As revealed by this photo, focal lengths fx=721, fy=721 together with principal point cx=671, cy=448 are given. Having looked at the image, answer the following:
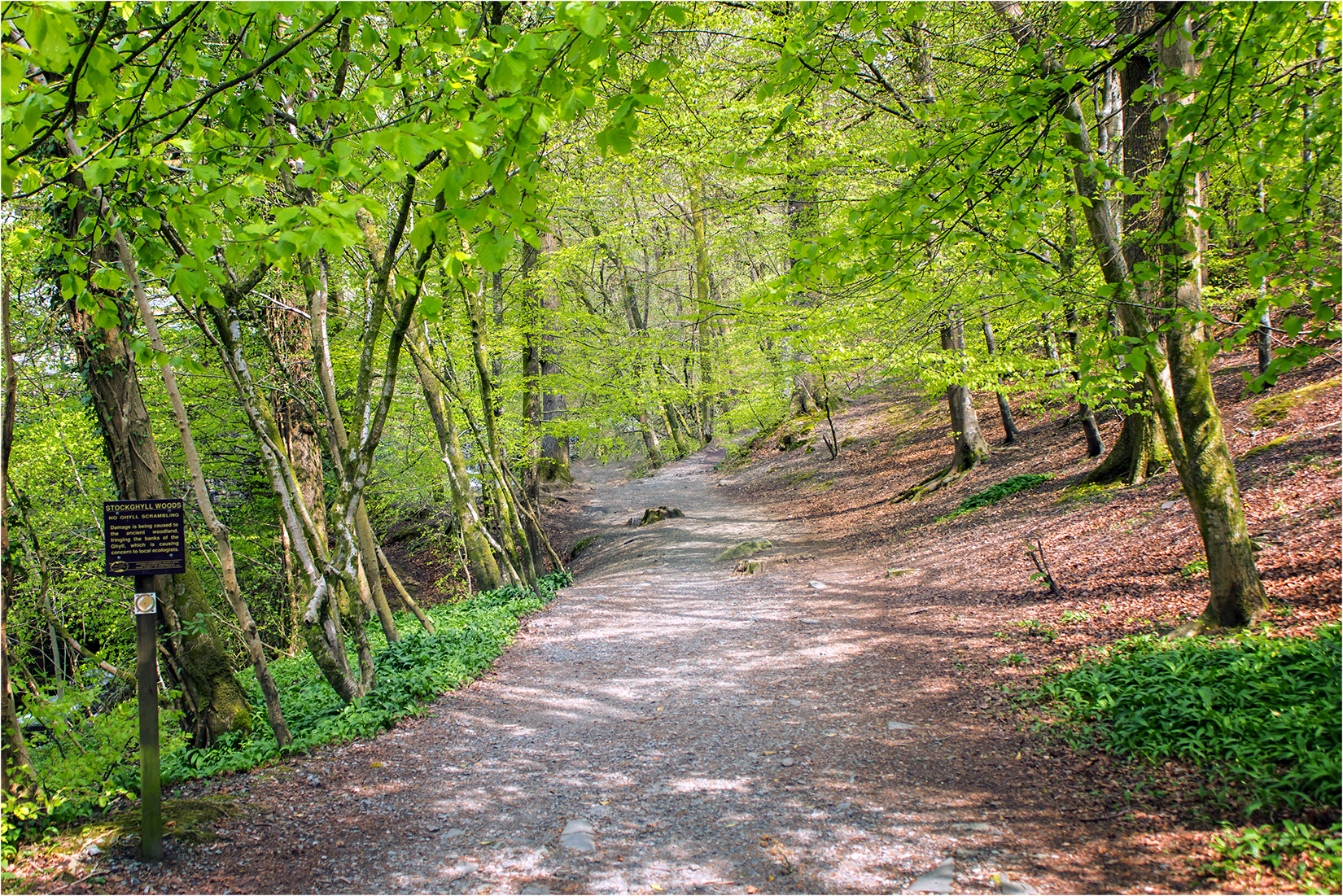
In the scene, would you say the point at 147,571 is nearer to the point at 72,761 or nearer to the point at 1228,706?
the point at 72,761

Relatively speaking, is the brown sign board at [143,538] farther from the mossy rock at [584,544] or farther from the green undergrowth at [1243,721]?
the mossy rock at [584,544]

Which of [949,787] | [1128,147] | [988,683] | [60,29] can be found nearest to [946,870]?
[949,787]

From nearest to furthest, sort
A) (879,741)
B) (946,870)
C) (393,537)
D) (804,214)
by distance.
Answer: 1. (946,870)
2. (879,741)
3. (804,214)
4. (393,537)

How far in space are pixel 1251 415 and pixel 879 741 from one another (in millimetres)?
7902

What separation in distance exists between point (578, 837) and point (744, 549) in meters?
8.07

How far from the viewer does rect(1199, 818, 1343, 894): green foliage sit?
2.74 metres

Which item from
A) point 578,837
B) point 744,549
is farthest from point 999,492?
point 578,837

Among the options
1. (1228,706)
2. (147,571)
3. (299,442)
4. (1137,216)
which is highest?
(1137,216)

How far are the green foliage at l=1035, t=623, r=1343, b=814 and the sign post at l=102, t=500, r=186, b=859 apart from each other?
16.5 feet

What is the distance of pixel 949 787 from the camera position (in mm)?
4039

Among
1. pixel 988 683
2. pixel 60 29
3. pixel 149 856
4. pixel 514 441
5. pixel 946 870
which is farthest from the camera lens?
pixel 514 441

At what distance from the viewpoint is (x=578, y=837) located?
12.5ft

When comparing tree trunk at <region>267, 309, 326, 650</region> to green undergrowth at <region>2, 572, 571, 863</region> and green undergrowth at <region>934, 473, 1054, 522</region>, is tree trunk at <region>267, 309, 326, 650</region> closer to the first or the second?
green undergrowth at <region>2, 572, 571, 863</region>

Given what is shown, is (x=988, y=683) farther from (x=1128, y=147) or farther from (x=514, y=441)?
(x=514, y=441)
